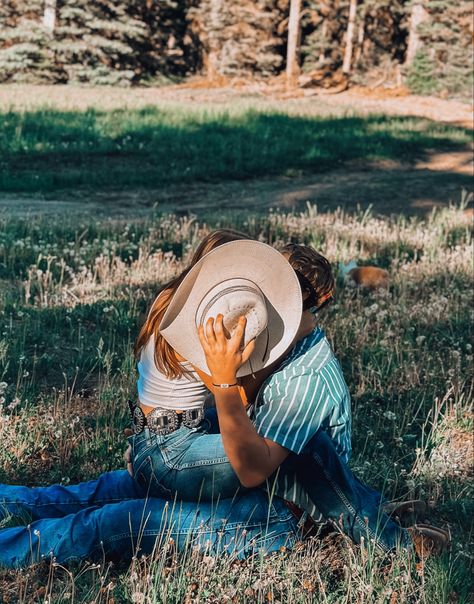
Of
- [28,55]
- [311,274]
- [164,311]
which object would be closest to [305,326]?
[311,274]

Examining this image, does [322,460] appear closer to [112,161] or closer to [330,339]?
[330,339]

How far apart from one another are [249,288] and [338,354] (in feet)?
9.77

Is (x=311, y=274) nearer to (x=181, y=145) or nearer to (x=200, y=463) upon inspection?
(x=200, y=463)

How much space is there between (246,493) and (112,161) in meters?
12.3

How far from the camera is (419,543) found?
3.27 meters

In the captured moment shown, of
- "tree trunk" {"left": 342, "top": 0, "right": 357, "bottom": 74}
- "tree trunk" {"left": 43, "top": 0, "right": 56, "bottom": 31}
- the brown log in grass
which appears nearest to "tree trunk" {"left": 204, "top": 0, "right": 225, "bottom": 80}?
"tree trunk" {"left": 342, "top": 0, "right": 357, "bottom": 74}

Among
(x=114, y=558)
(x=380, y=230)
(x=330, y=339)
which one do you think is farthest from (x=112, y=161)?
(x=114, y=558)

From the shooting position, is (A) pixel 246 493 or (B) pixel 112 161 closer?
→ (A) pixel 246 493

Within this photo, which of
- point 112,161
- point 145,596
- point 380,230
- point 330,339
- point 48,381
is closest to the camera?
point 145,596

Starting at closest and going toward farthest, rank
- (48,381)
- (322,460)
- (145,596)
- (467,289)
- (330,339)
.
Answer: (145,596), (322,460), (48,381), (330,339), (467,289)

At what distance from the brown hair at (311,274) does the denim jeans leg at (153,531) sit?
2.58ft

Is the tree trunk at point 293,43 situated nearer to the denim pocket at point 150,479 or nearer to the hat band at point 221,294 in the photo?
the denim pocket at point 150,479

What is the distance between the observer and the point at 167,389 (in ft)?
11.1

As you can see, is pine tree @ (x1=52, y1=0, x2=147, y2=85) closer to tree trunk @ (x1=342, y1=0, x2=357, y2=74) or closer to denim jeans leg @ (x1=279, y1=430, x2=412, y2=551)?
tree trunk @ (x1=342, y1=0, x2=357, y2=74)
